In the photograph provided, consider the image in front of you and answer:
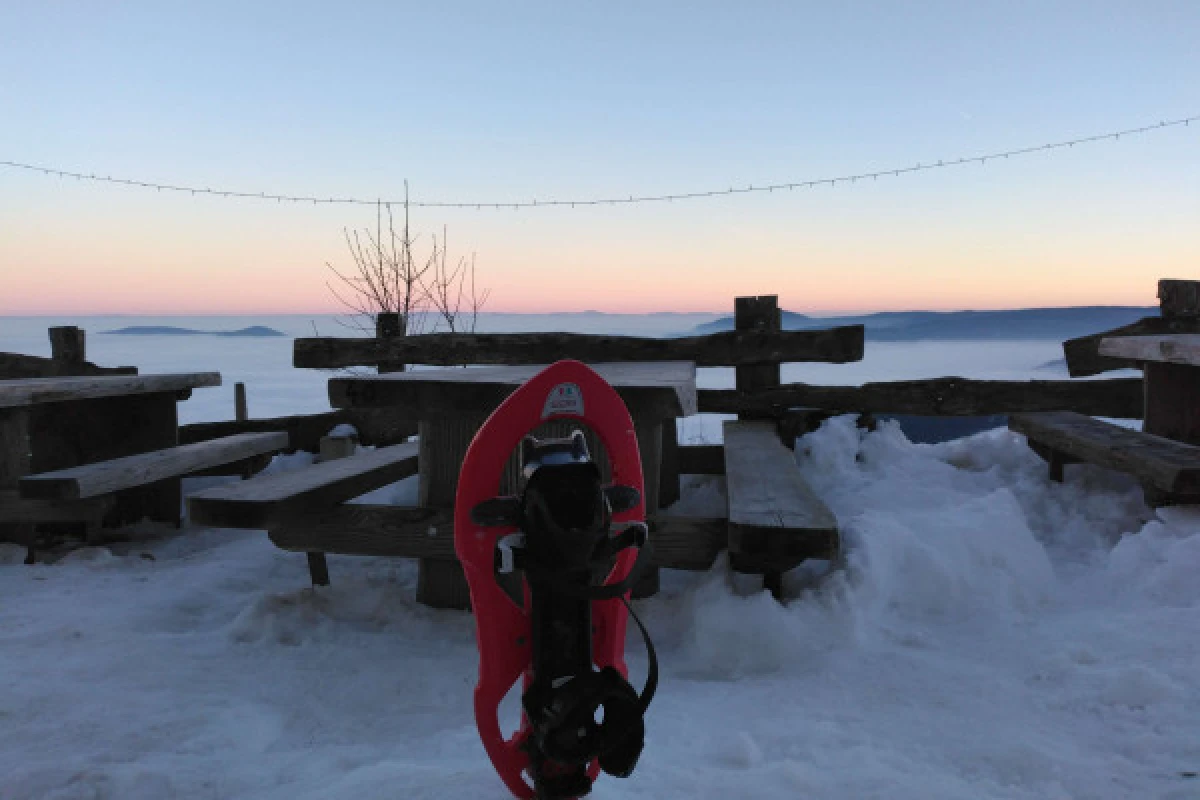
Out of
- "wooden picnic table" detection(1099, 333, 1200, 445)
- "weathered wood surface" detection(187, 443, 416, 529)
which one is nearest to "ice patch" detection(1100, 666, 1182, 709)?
"wooden picnic table" detection(1099, 333, 1200, 445)

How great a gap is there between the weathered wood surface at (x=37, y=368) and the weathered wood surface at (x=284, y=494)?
3.90m

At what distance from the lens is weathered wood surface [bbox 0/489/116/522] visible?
16.9 feet

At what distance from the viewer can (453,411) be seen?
349 cm

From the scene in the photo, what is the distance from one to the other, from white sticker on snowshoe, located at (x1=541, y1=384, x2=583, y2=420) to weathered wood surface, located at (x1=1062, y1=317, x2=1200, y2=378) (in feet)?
17.7

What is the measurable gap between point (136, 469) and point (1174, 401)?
20.7 ft

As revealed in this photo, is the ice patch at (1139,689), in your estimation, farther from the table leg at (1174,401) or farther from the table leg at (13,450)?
the table leg at (13,450)

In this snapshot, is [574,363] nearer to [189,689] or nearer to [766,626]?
[766,626]

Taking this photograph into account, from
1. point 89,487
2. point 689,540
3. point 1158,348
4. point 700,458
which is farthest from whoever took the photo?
point 700,458

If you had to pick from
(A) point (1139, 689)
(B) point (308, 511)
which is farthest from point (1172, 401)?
(B) point (308, 511)

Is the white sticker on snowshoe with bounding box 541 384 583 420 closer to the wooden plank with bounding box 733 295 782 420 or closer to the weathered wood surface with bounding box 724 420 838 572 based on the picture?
the weathered wood surface with bounding box 724 420 838 572

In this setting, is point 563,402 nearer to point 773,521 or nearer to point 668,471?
point 773,521

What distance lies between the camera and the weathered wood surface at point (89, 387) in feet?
16.5

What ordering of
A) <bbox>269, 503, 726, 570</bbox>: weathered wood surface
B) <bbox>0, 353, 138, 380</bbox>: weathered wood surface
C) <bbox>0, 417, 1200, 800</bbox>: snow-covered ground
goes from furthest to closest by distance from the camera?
<bbox>0, 353, 138, 380</bbox>: weathered wood surface, <bbox>269, 503, 726, 570</bbox>: weathered wood surface, <bbox>0, 417, 1200, 800</bbox>: snow-covered ground

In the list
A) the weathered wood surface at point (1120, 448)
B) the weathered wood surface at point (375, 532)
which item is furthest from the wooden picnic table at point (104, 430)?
the weathered wood surface at point (1120, 448)
